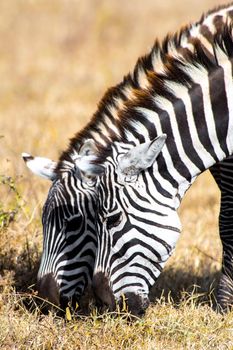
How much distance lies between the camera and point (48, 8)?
25297 millimetres

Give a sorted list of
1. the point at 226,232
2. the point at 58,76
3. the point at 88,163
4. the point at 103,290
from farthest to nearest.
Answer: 1. the point at 58,76
2. the point at 226,232
3. the point at 88,163
4. the point at 103,290

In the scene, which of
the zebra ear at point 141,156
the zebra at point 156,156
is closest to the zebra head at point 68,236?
the zebra at point 156,156

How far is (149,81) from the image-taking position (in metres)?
5.86

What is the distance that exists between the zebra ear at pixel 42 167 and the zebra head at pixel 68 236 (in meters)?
0.19

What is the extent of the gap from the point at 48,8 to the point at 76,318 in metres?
20.2

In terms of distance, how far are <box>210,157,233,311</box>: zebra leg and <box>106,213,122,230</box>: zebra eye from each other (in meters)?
1.42

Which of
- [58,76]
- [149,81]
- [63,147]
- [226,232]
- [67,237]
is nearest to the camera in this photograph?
[149,81]

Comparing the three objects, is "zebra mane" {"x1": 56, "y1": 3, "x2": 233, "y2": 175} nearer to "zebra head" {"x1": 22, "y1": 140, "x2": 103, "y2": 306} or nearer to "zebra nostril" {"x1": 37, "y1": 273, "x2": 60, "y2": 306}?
"zebra head" {"x1": 22, "y1": 140, "x2": 103, "y2": 306}

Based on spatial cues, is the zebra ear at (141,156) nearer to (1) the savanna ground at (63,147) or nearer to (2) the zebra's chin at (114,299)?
(2) the zebra's chin at (114,299)

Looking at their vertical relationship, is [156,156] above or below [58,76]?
below

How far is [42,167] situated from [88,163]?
674mm

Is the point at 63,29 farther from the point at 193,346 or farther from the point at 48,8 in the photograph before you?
the point at 193,346

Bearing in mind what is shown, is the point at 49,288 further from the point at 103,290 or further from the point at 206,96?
the point at 206,96

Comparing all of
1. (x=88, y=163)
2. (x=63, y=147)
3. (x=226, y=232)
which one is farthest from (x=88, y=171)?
(x=63, y=147)
